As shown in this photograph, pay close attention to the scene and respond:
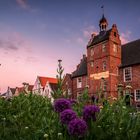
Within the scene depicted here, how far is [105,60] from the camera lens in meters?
35.1

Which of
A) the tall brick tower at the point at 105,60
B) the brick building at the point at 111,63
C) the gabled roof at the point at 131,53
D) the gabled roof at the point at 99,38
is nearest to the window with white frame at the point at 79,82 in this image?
the brick building at the point at 111,63

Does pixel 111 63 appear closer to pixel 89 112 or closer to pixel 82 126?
pixel 89 112

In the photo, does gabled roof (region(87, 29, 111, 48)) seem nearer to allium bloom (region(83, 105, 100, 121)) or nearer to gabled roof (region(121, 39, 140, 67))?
gabled roof (region(121, 39, 140, 67))

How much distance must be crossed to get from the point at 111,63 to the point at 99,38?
18.0ft

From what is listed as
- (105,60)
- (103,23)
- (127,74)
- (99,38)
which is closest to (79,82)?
(105,60)

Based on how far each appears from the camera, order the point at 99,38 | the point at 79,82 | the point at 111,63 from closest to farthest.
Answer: the point at 111,63 → the point at 99,38 → the point at 79,82

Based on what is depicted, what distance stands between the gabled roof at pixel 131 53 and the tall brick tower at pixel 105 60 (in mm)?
1103

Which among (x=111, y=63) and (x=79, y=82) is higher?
(x=111, y=63)

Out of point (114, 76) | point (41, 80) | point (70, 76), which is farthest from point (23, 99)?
point (41, 80)

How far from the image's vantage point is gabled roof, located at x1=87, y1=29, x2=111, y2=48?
119 ft

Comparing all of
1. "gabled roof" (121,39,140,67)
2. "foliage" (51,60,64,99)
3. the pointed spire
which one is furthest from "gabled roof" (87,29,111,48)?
"foliage" (51,60,64,99)

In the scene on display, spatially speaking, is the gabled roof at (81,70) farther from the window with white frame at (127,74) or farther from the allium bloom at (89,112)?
the allium bloom at (89,112)

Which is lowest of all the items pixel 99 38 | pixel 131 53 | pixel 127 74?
pixel 127 74

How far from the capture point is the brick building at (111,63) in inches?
1299
